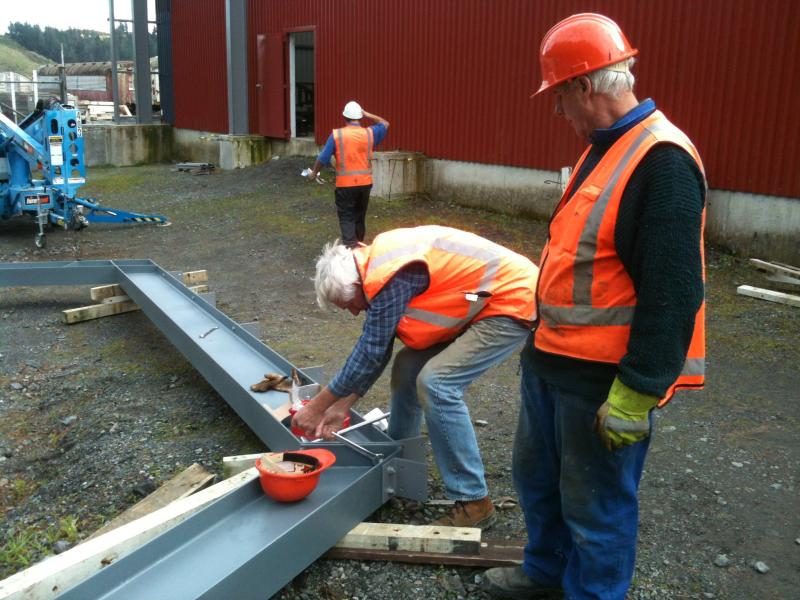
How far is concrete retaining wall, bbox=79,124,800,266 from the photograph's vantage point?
8.57 m

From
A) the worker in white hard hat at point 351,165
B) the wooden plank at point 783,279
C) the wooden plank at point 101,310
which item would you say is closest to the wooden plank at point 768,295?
the wooden plank at point 783,279

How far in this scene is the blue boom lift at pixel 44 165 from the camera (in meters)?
10.0

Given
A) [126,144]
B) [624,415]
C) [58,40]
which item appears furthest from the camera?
[58,40]

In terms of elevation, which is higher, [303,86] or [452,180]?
[303,86]

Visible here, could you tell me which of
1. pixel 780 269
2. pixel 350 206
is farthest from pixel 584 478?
pixel 350 206

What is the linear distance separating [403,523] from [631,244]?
197cm

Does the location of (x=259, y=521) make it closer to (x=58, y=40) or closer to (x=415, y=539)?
(x=415, y=539)

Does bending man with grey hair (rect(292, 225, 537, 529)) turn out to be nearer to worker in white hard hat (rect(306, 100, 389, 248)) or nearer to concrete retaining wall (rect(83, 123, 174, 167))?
worker in white hard hat (rect(306, 100, 389, 248))

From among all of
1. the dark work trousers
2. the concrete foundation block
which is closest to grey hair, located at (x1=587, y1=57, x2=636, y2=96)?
the dark work trousers

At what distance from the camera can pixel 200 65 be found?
64.6ft

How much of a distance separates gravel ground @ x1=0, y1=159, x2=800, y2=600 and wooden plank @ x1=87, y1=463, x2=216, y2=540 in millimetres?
206

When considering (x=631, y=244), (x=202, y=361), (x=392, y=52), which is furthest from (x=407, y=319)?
(x=392, y=52)

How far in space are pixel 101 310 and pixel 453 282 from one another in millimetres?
4919

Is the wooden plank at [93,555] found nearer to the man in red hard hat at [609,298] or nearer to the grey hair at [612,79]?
the man in red hard hat at [609,298]
